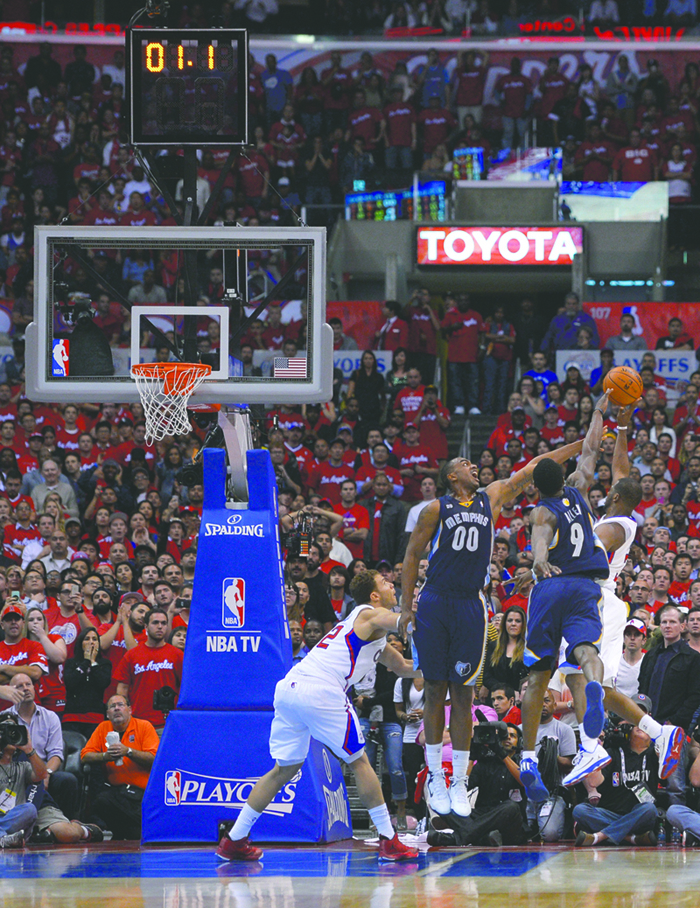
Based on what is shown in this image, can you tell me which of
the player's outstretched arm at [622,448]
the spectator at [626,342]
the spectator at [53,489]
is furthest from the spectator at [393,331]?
the player's outstretched arm at [622,448]

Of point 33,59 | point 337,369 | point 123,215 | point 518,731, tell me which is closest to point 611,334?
point 337,369

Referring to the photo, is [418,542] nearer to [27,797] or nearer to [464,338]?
[27,797]

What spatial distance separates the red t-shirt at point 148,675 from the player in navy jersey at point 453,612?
3336 mm

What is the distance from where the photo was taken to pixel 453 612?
943 cm

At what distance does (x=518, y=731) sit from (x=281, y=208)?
13899 millimetres

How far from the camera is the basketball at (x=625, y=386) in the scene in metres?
9.91

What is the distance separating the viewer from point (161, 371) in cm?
1043

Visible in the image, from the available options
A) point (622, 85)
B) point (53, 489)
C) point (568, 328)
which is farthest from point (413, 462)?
point (622, 85)

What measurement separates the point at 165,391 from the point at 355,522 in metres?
5.79

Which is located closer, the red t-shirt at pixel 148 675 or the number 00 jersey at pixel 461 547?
the number 00 jersey at pixel 461 547

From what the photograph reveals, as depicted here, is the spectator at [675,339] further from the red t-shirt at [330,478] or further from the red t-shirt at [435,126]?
the red t-shirt at [435,126]

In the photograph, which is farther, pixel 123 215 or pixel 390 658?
pixel 123 215

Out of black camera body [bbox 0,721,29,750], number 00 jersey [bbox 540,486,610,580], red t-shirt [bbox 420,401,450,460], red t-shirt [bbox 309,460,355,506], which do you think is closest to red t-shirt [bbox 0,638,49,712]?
black camera body [bbox 0,721,29,750]

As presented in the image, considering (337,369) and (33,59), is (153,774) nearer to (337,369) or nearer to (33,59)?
(337,369)
